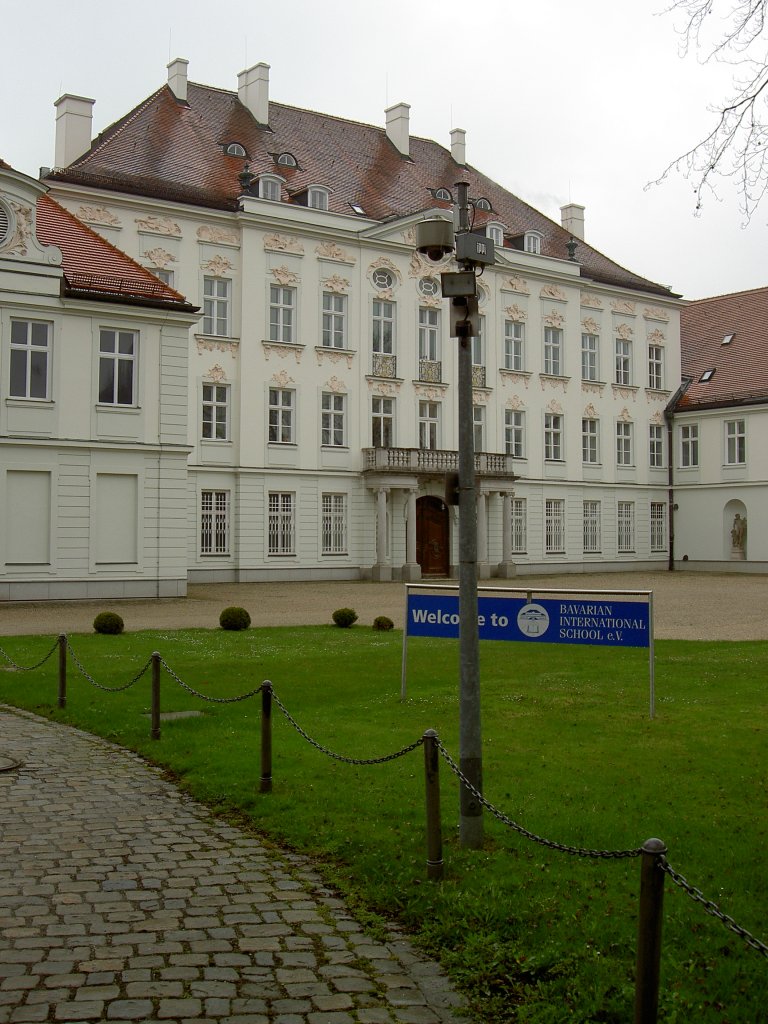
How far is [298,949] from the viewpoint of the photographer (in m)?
5.43

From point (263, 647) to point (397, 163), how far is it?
117 feet

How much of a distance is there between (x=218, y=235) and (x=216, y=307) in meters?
2.58

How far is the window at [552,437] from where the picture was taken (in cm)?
4946

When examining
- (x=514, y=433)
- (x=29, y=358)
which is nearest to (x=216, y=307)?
(x=29, y=358)

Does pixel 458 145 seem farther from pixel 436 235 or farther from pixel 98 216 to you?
pixel 436 235

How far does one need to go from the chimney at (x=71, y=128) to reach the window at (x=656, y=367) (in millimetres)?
28536

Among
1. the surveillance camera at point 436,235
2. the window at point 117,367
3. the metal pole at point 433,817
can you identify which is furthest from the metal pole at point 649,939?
the window at point 117,367

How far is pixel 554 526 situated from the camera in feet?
163

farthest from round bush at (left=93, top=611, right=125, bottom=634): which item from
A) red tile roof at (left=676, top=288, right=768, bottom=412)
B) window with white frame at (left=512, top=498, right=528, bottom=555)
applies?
red tile roof at (left=676, top=288, right=768, bottom=412)

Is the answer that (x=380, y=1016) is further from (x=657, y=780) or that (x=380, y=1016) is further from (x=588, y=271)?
(x=588, y=271)

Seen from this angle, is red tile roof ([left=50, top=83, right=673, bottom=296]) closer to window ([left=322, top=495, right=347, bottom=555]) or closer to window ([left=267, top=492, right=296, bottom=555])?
window ([left=267, top=492, right=296, bottom=555])

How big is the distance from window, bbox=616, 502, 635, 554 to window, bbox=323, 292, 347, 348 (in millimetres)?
17497

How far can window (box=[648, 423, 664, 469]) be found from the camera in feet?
177

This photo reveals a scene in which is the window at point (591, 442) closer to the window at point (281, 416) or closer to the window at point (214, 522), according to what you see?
the window at point (281, 416)
